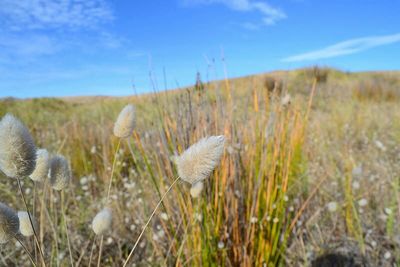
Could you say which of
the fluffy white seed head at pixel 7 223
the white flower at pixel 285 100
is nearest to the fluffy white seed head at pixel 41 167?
the fluffy white seed head at pixel 7 223

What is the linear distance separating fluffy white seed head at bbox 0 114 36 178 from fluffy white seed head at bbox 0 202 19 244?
13cm

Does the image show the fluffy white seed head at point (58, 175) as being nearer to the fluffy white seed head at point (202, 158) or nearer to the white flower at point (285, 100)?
the fluffy white seed head at point (202, 158)

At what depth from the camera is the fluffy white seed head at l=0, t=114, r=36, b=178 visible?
0.64 meters

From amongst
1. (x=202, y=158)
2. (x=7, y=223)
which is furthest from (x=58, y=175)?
(x=202, y=158)

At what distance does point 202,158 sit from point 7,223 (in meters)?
0.43

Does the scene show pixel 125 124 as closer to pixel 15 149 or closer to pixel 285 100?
pixel 15 149

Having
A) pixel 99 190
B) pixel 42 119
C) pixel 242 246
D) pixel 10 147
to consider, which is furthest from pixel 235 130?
pixel 42 119

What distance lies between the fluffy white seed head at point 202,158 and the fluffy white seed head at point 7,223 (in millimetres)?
370

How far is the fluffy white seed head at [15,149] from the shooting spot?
0.64 meters

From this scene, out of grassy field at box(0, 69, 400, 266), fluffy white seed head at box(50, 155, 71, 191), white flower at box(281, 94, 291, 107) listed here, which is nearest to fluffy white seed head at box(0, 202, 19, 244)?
fluffy white seed head at box(50, 155, 71, 191)

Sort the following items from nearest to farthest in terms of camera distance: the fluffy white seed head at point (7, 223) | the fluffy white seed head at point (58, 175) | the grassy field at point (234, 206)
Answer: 1. the fluffy white seed head at point (7, 223)
2. the fluffy white seed head at point (58, 175)
3. the grassy field at point (234, 206)

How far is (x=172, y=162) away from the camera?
1.72m

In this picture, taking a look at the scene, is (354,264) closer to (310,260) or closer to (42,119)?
(310,260)

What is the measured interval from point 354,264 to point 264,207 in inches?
24.6
